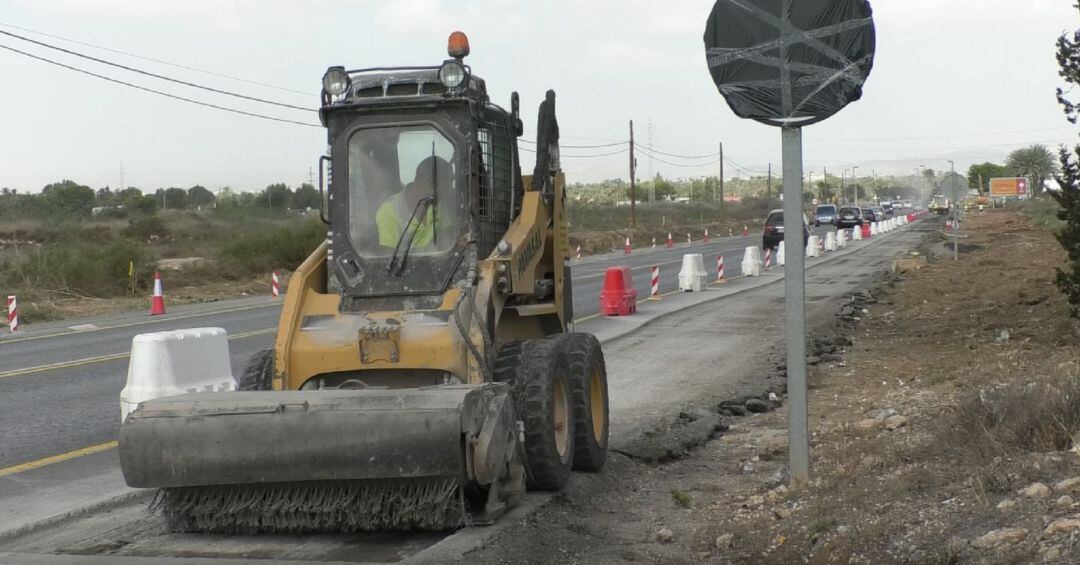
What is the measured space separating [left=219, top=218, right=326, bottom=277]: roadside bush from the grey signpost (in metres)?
32.3

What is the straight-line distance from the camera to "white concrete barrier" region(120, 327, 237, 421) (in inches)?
368

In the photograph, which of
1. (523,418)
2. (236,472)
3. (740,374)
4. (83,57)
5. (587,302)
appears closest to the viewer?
(236,472)

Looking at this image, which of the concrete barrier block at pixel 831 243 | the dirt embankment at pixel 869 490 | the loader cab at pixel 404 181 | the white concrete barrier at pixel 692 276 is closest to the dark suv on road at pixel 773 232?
the concrete barrier block at pixel 831 243

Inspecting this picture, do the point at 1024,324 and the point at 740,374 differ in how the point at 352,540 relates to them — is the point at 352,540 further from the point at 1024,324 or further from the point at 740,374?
the point at 1024,324

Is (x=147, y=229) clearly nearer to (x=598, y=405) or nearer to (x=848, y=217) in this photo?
(x=848, y=217)

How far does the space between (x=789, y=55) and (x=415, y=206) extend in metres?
2.51

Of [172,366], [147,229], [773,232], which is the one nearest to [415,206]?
[172,366]

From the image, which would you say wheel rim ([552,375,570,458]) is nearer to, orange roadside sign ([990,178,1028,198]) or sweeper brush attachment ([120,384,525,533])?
sweeper brush attachment ([120,384,525,533])

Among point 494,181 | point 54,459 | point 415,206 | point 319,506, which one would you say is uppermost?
point 494,181

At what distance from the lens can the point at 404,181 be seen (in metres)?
7.48

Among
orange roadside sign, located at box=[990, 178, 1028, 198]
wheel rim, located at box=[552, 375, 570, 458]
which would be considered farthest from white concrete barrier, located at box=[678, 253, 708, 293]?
orange roadside sign, located at box=[990, 178, 1028, 198]

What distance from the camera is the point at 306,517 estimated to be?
20.4ft

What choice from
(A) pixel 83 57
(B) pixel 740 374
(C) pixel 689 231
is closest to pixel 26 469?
(B) pixel 740 374

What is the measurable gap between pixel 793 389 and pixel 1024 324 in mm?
9885
